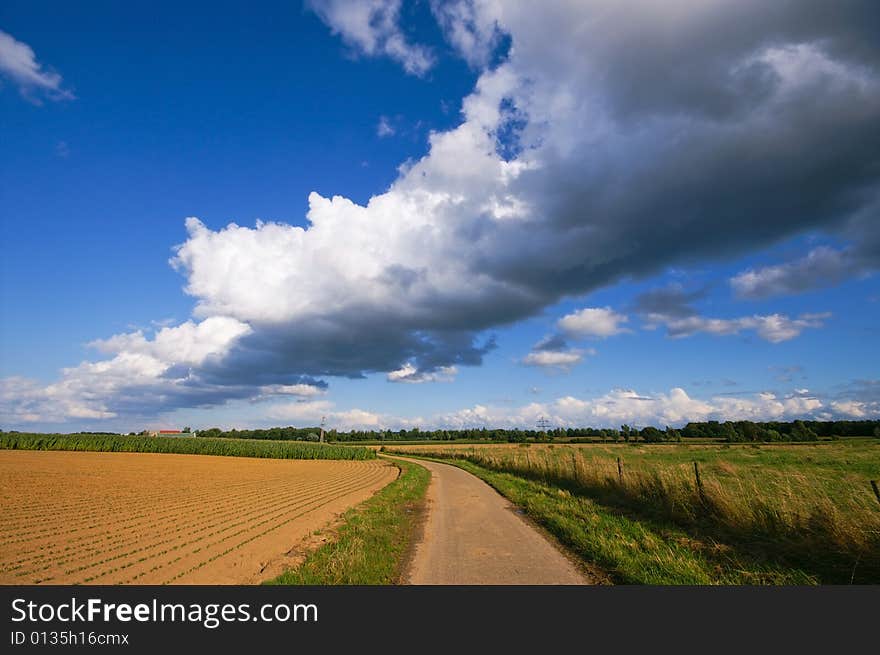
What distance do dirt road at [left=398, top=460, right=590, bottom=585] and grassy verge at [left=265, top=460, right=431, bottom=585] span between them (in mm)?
602

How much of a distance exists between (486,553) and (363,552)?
3.25 meters

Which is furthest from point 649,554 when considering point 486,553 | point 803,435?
point 803,435

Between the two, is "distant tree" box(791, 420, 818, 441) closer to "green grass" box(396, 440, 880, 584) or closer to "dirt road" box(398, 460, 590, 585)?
"green grass" box(396, 440, 880, 584)

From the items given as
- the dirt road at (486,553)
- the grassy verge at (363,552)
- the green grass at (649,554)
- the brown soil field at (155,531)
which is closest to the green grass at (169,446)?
the brown soil field at (155,531)

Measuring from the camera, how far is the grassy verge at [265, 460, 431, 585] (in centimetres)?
910

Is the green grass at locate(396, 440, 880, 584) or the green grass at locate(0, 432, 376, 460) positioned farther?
the green grass at locate(0, 432, 376, 460)

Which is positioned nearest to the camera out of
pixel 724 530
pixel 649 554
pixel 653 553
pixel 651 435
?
pixel 649 554

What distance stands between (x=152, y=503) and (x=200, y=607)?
61.5 feet

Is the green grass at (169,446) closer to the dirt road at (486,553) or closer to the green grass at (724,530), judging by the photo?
the dirt road at (486,553)

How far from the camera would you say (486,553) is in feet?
36.2

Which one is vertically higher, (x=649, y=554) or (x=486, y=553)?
(x=649, y=554)

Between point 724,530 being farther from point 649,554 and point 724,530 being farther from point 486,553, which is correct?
point 486,553

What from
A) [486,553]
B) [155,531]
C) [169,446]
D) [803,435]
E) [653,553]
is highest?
[169,446]

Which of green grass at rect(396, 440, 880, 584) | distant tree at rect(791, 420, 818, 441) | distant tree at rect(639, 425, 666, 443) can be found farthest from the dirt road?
distant tree at rect(639, 425, 666, 443)
